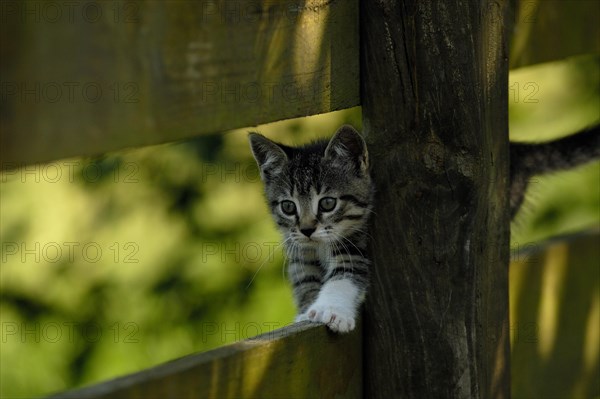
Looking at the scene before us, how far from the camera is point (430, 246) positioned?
2.38 m

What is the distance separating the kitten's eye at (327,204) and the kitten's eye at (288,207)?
0.41ft

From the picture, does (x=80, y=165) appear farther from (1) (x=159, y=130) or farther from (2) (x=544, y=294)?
(1) (x=159, y=130)

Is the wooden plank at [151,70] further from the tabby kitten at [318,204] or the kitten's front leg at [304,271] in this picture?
the kitten's front leg at [304,271]

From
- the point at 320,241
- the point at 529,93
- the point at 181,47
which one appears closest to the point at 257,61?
the point at 181,47

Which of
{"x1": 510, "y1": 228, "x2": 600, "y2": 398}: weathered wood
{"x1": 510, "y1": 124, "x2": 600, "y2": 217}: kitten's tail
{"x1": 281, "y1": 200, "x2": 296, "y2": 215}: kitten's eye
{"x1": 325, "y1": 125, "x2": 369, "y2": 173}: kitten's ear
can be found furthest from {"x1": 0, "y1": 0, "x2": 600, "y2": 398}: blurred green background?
{"x1": 510, "y1": 228, "x2": 600, "y2": 398}: weathered wood

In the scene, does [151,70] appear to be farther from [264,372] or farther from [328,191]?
[328,191]

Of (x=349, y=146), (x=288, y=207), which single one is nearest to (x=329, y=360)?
(x=349, y=146)

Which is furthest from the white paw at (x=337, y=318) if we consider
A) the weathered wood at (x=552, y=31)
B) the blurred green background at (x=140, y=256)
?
the blurred green background at (x=140, y=256)

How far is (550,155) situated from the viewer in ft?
12.3

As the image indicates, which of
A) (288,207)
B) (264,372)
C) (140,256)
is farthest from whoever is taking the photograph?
(140,256)

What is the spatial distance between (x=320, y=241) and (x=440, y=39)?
4.51ft

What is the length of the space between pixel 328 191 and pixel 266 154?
0.29 metres

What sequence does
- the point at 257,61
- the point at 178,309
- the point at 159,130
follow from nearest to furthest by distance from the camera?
the point at 159,130 → the point at 257,61 → the point at 178,309

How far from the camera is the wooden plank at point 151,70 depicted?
4.89 ft
